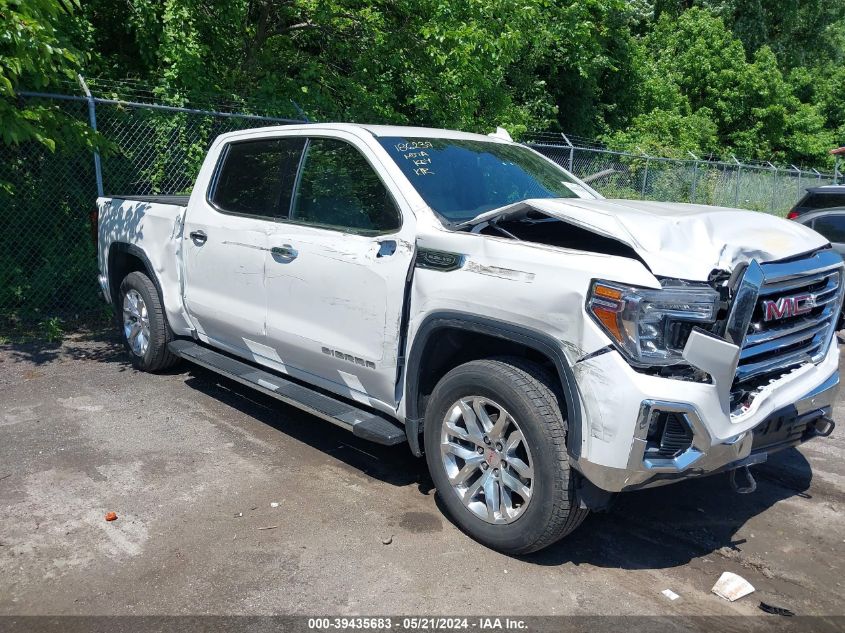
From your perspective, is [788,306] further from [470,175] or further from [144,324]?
[144,324]

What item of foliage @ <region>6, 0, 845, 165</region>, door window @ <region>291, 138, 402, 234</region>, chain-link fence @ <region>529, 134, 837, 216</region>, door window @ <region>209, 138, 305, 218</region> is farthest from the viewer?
chain-link fence @ <region>529, 134, 837, 216</region>

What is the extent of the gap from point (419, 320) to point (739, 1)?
105 ft

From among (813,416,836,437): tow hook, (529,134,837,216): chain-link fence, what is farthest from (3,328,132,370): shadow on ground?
(529,134,837,216): chain-link fence

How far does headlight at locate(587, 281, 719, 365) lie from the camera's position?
304 centimetres

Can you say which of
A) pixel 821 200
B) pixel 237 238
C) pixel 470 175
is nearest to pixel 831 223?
pixel 821 200

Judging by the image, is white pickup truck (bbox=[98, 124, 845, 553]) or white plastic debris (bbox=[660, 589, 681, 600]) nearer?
white pickup truck (bbox=[98, 124, 845, 553])

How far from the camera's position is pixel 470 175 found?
4.51 metres

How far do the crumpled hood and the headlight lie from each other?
0.11 m

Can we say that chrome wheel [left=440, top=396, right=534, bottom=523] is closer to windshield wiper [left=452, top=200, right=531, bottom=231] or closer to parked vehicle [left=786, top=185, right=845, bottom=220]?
windshield wiper [left=452, top=200, right=531, bottom=231]

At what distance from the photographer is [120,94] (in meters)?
8.88

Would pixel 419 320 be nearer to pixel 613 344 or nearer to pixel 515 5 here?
pixel 613 344

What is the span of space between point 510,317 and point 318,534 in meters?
1.52

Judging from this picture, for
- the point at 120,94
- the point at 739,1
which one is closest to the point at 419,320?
the point at 120,94

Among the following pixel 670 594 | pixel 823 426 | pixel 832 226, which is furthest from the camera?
pixel 832 226
